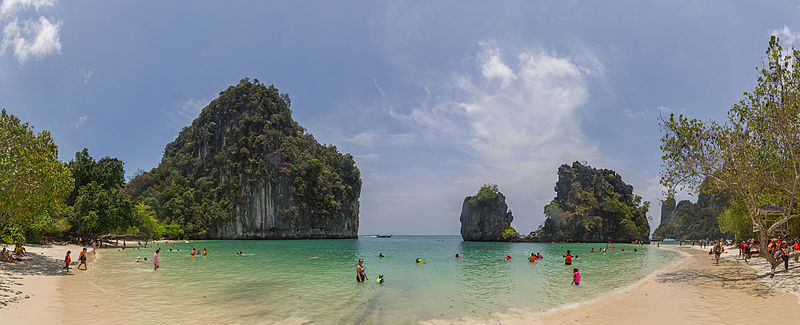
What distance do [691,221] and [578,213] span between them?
75475 millimetres

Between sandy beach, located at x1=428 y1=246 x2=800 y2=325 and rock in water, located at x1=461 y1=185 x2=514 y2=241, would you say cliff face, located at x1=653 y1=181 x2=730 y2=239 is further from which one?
sandy beach, located at x1=428 y1=246 x2=800 y2=325

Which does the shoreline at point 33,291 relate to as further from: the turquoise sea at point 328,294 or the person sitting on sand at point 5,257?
the turquoise sea at point 328,294

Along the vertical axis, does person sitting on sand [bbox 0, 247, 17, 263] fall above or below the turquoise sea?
above

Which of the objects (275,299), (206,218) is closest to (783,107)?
(275,299)

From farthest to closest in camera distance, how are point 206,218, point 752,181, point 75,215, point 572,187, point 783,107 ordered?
point 572,187 → point 206,218 → point 75,215 → point 752,181 → point 783,107

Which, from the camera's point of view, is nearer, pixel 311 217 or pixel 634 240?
pixel 634 240

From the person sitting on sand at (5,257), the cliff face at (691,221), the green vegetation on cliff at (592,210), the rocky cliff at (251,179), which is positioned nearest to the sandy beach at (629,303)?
the person sitting on sand at (5,257)

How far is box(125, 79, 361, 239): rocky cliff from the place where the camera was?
3711 inches

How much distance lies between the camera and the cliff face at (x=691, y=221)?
123188mm

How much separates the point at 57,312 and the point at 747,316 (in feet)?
69.5

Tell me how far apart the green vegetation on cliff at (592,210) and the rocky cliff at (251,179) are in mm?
59705

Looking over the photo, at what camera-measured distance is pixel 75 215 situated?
40.1 m

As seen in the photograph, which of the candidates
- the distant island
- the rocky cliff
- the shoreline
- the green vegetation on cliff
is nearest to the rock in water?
the distant island

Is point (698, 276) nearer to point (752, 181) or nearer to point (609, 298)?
point (752, 181)
